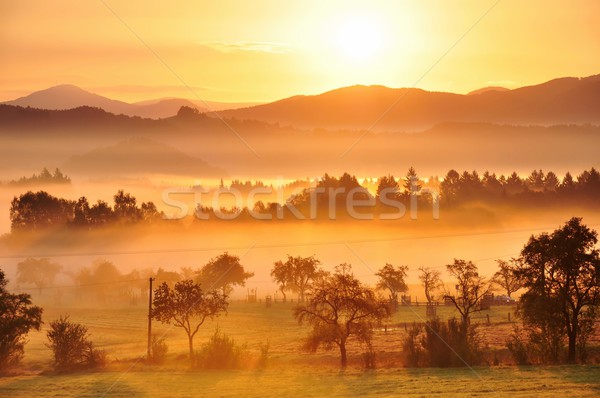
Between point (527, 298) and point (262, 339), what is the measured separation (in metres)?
39.3

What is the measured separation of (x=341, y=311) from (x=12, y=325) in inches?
1445

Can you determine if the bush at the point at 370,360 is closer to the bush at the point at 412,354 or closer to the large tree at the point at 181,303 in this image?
the bush at the point at 412,354

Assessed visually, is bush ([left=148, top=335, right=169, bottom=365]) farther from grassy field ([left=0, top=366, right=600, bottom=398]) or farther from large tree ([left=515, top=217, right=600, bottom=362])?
large tree ([left=515, top=217, right=600, bottom=362])

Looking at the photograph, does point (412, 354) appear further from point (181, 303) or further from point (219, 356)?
point (181, 303)

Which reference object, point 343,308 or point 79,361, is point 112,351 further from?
point 343,308

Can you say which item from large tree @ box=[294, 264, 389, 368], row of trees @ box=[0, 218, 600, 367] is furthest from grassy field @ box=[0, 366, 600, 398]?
large tree @ box=[294, 264, 389, 368]

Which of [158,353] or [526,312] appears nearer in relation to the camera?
[526,312]

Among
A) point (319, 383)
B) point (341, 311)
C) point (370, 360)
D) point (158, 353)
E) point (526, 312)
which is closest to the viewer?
point (319, 383)

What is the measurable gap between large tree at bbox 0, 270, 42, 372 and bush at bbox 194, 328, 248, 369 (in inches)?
759

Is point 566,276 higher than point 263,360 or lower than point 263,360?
higher

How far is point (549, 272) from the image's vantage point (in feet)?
305

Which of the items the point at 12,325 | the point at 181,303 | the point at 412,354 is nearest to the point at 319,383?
the point at 412,354

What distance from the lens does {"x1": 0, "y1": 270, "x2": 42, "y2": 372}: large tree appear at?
95.0m

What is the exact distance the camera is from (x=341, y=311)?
96062mm
